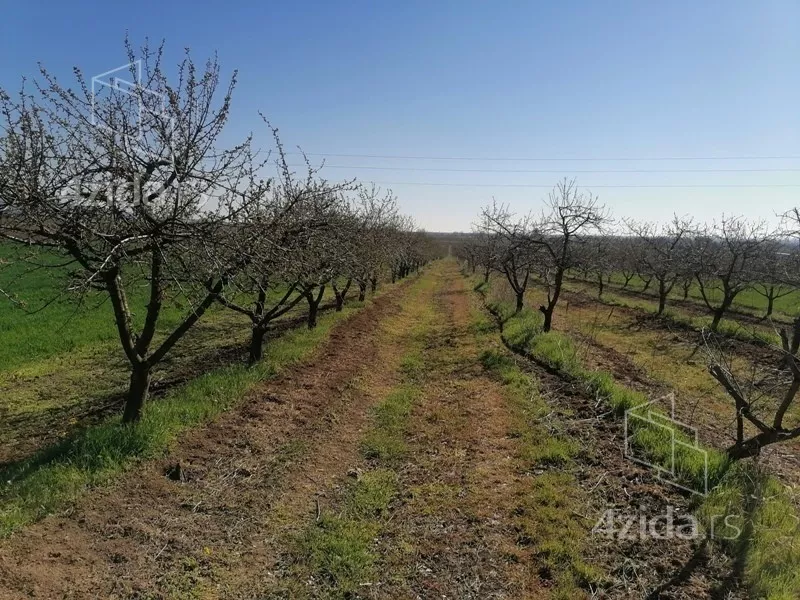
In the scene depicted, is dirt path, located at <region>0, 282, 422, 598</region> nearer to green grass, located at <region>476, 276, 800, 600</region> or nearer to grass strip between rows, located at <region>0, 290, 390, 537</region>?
grass strip between rows, located at <region>0, 290, 390, 537</region>

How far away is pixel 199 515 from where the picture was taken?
179 inches

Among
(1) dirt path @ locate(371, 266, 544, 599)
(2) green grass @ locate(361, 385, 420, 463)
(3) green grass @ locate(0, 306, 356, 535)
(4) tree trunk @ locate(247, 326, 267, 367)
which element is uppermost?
(4) tree trunk @ locate(247, 326, 267, 367)

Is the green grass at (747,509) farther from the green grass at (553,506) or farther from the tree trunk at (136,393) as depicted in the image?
the tree trunk at (136,393)

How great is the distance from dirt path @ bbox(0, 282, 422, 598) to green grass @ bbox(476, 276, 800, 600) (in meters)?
2.86

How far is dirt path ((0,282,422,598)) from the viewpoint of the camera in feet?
11.7

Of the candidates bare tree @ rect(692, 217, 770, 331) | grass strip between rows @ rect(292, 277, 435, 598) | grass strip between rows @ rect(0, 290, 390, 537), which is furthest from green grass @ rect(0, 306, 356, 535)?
bare tree @ rect(692, 217, 770, 331)

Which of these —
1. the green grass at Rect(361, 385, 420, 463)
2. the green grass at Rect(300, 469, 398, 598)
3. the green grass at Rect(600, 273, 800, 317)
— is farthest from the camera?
the green grass at Rect(600, 273, 800, 317)

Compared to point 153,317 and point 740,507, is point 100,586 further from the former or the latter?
point 740,507

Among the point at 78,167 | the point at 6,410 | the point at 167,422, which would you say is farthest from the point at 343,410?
the point at 6,410

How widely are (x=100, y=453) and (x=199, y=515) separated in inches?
56.7

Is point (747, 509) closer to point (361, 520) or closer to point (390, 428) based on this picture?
point (361, 520)

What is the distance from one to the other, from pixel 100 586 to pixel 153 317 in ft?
11.2

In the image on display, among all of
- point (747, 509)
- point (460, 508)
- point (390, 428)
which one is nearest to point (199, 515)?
point (460, 508)

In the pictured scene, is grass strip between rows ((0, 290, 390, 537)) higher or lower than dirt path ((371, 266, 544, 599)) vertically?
higher
